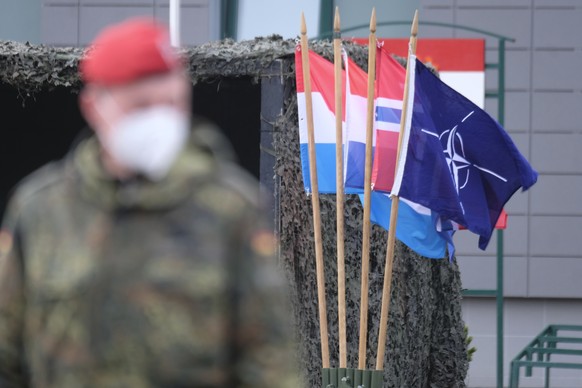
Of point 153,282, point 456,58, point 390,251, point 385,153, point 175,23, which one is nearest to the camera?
point 153,282

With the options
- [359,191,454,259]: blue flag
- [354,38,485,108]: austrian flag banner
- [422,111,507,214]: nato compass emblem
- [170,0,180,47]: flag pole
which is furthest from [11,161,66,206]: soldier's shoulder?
[354,38,485,108]: austrian flag banner

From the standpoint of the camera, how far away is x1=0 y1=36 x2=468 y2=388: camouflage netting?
7.61 m

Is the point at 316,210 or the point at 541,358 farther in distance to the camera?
the point at 541,358

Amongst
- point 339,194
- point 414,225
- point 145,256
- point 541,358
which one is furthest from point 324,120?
point 145,256

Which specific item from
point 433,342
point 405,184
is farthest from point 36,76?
point 433,342

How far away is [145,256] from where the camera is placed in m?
2.29

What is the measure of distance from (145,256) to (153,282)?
5 cm

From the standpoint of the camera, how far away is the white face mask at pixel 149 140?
90.9 inches

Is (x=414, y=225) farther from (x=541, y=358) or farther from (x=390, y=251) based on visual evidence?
(x=541, y=358)

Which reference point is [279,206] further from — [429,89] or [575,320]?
[575,320]

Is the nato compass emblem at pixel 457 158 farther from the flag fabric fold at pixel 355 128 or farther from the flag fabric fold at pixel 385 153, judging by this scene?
the flag fabric fold at pixel 355 128

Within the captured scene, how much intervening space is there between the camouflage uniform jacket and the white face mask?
0.10ft

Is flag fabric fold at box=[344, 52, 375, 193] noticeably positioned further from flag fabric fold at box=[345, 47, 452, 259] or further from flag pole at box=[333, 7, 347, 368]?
flag pole at box=[333, 7, 347, 368]

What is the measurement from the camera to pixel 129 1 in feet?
45.2
